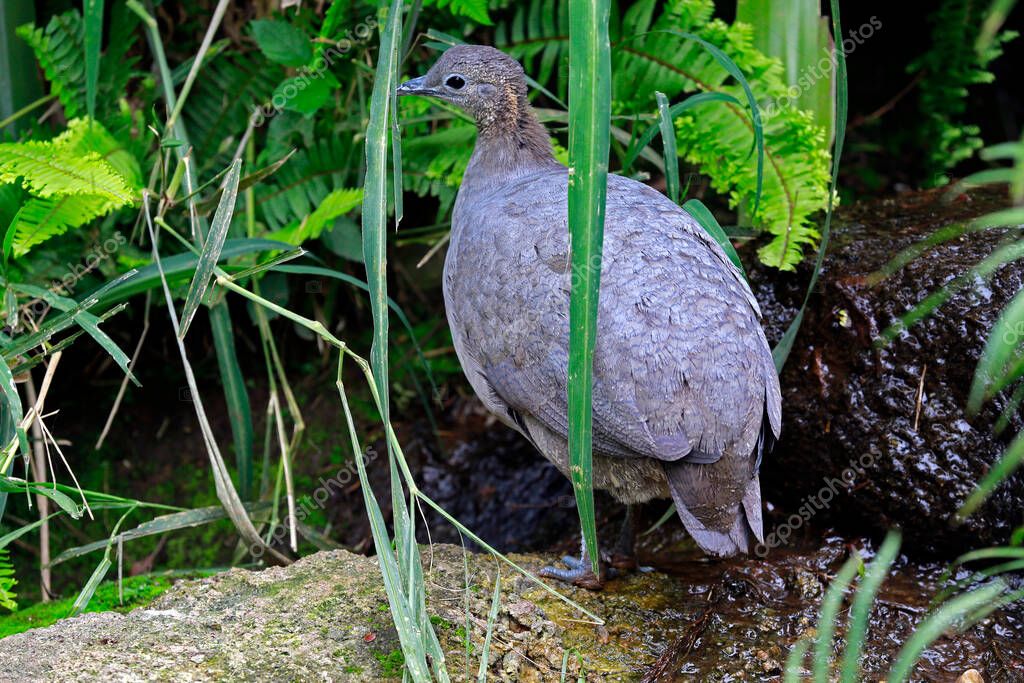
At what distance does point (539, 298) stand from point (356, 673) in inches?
54.9

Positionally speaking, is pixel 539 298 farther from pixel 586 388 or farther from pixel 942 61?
pixel 942 61

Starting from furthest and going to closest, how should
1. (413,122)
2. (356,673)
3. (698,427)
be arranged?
(413,122)
(698,427)
(356,673)

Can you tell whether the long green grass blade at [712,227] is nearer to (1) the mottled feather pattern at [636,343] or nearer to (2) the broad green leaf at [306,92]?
(1) the mottled feather pattern at [636,343]

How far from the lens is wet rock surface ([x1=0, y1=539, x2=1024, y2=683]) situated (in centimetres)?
274

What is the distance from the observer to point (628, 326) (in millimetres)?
3232

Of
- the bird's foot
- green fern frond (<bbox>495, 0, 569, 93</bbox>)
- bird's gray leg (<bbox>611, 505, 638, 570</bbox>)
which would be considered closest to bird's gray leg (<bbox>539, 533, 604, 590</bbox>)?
the bird's foot

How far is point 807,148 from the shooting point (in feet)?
13.7

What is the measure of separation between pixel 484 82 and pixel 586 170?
6.91ft

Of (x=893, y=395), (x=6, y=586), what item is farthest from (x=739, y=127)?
(x=6, y=586)

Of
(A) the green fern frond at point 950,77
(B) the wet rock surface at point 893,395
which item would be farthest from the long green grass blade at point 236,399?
(A) the green fern frond at point 950,77

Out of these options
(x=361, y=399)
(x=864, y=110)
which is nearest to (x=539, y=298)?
(x=361, y=399)

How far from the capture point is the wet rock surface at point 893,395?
3.62 metres

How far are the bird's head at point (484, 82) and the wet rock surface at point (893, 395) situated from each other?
4.53ft

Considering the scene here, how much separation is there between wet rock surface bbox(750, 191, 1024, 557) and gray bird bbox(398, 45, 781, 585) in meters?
0.62
